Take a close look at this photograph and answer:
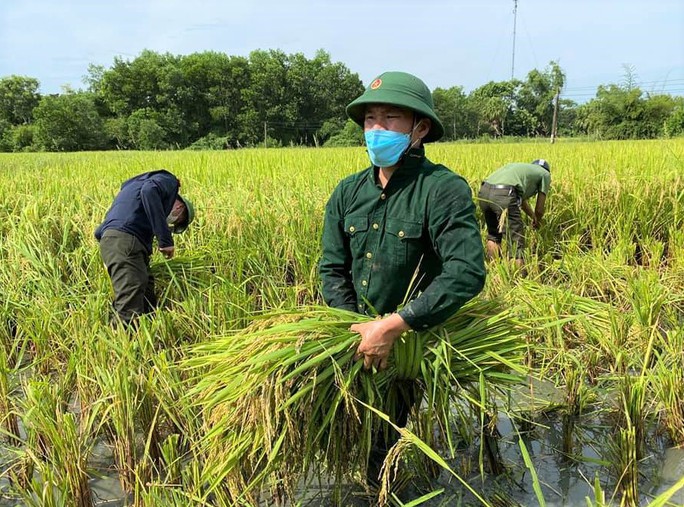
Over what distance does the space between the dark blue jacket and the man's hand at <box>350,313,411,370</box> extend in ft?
6.47

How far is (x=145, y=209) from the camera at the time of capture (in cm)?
294

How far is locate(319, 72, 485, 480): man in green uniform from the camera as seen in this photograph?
136cm

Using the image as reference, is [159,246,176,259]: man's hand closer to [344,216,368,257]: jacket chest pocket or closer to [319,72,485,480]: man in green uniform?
[319,72,485,480]: man in green uniform

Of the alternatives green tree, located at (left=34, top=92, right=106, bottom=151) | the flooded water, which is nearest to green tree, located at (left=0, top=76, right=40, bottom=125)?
green tree, located at (left=34, top=92, right=106, bottom=151)

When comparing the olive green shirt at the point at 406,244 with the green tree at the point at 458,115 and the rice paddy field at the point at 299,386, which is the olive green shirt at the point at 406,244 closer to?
the rice paddy field at the point at 299,386

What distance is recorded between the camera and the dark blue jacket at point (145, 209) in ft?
9.64

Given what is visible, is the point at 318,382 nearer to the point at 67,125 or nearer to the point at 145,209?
the point at 145,209

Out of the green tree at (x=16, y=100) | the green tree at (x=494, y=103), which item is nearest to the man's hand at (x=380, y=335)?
the green tree at (x=494, y=103)

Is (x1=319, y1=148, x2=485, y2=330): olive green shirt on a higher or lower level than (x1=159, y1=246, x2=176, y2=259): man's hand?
higher

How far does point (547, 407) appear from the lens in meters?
2.26

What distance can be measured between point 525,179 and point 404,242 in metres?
2.95

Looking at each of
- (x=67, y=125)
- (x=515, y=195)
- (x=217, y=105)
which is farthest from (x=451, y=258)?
(x=217, y=105)

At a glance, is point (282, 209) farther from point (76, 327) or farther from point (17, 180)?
point (17, 180)

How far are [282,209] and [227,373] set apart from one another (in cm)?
234
